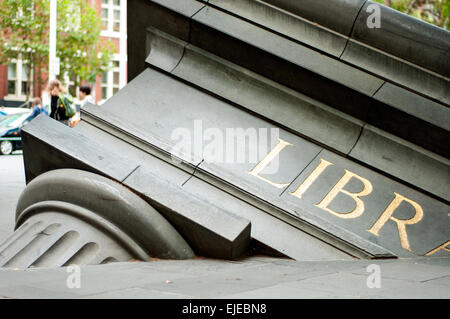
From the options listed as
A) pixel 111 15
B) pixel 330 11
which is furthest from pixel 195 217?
pixel 111 15

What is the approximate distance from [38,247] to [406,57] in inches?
181

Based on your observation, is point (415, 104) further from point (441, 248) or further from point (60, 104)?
point (60, 104)

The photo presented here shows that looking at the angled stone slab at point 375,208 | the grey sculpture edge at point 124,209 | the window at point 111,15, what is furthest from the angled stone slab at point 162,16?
the window at point 111,15

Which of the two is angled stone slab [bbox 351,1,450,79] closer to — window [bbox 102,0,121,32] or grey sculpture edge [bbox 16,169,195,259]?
grey sculpture edge [bbox 16,169,195,259]

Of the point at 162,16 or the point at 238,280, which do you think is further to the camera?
the point at 162,16

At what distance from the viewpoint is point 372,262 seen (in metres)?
5.15

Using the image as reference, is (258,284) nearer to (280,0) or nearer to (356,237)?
(356,237)

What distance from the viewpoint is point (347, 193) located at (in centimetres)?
618

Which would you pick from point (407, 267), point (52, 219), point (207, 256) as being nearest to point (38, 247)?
point (52, 219)

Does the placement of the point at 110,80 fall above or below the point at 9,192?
below

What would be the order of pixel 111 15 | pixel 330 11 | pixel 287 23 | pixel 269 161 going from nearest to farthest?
pixel 269 161 < pixel 330 11 < pixel 287 23 < pixel 111 15

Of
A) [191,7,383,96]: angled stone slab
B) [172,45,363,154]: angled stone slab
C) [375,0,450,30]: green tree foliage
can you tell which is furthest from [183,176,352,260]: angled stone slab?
[375,0,450,30]: green tree foliage

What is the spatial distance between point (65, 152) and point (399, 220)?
3.53m

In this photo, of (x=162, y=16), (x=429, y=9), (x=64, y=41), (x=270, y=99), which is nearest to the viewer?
(x=270, y=99)
